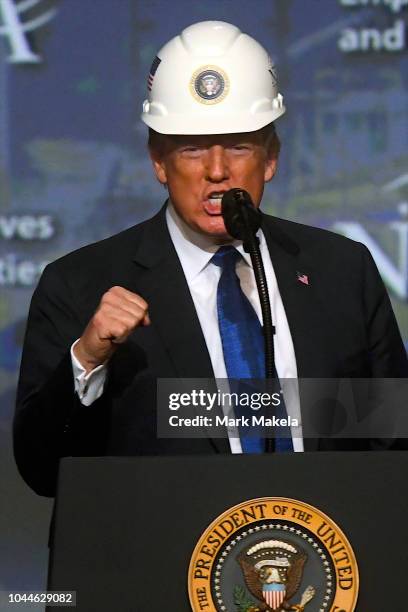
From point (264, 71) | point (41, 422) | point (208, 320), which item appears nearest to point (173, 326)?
point (208, 320)

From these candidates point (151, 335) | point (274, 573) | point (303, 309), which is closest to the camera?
point (274, 573)

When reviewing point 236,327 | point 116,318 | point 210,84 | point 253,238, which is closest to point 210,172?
point 210,84

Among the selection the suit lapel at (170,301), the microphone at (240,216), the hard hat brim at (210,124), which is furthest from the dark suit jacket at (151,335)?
the microphone at (240,216)

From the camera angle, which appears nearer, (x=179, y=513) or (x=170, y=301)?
(x=179, y=513)

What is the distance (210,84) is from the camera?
260 centimetres

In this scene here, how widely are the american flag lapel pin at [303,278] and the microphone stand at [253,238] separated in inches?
20.2

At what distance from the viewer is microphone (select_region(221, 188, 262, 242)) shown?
7.34ft

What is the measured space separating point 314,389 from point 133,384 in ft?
1.13

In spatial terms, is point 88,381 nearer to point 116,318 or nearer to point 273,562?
point 116,318

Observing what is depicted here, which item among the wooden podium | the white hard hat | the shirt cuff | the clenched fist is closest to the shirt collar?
the white hard hat

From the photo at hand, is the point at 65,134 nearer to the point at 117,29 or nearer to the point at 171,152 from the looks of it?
the point at 117,29

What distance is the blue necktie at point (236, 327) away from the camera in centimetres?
250

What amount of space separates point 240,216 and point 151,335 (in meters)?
0.41

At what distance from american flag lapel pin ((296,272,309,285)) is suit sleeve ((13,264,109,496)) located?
0.45 metres
